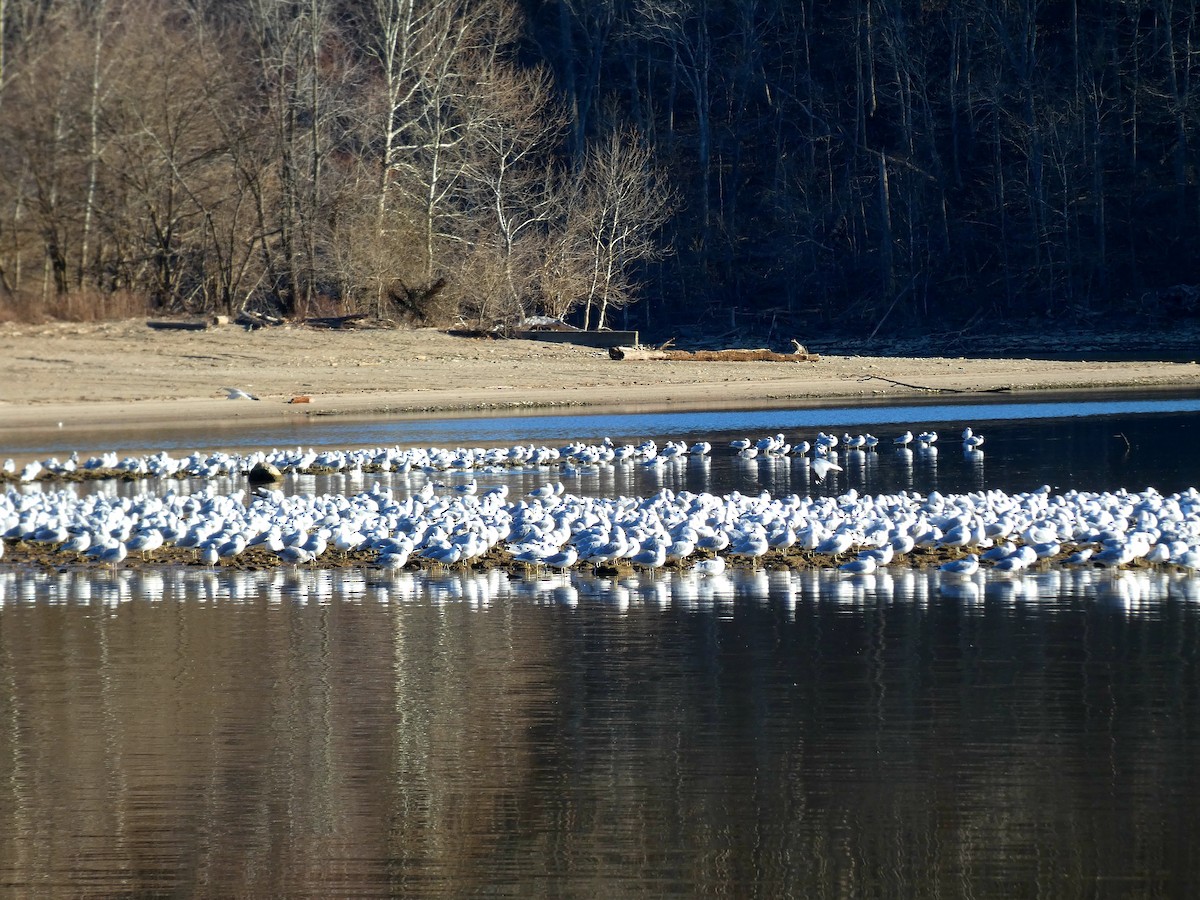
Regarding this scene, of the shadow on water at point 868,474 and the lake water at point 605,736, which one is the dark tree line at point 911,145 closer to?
the shadow on water at point 868,474

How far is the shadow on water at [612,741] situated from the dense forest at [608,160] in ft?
85.3

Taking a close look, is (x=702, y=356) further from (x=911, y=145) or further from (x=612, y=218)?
(x=911, y=145)

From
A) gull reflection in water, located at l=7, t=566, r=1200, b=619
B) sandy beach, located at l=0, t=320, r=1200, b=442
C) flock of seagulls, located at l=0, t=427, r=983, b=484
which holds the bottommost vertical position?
gull reflection in water, located at l=7, t=566, r=1200, b=619

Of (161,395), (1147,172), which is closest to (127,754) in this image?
→ (161,395)

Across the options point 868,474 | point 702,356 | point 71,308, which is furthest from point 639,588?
point 71,308

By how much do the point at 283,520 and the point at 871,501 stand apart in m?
4.90

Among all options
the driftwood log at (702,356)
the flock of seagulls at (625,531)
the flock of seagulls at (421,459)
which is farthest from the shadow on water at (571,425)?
the flock of seagulls at (625,531)

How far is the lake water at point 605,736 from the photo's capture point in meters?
5.23

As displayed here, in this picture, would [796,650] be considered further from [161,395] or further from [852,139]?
[852,139]

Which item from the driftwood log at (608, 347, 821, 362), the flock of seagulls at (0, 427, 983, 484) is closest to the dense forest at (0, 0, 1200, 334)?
the driftwood log at (608, 347, 821, 362)

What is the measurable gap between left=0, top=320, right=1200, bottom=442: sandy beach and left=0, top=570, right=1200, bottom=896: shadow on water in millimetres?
15813

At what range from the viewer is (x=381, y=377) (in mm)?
28531

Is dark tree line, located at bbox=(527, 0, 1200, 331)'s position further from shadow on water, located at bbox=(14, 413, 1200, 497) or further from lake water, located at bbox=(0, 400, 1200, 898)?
lake water, located at bbox=(0, 400, 1200, 898)

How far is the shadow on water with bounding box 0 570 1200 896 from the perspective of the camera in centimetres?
524
